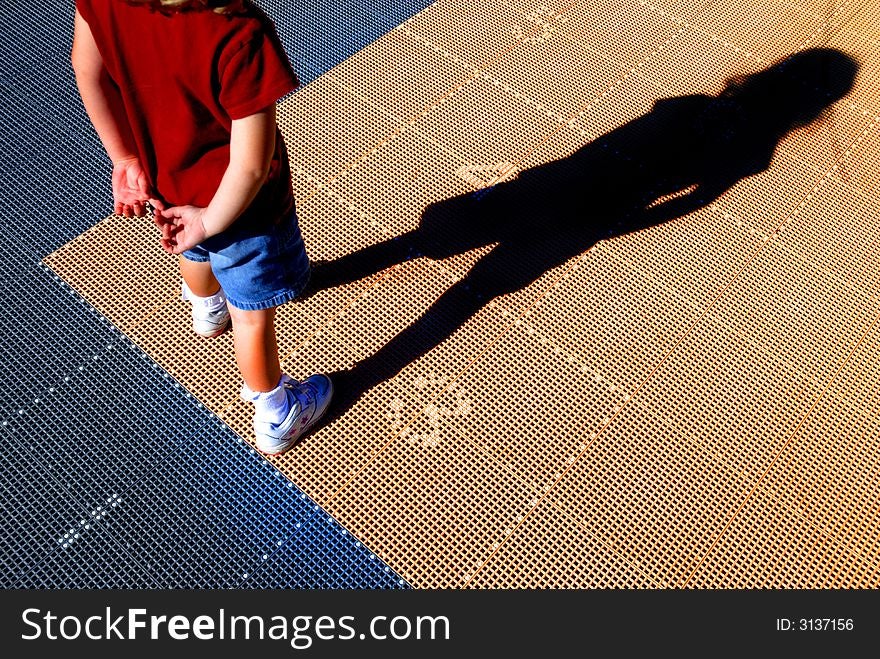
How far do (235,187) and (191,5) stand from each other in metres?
0.35

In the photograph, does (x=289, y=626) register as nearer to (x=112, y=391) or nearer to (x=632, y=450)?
(x=112, y=391)

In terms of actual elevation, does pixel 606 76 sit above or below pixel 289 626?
above

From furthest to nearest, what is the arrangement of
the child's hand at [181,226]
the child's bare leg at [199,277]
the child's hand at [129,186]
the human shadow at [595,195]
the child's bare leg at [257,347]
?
the human shadow at [595,195] < the child's bare leg at [199,277] < the child's bare leg at [257,347] < the child's hand at [129,186] < the child's hand at [181,226]

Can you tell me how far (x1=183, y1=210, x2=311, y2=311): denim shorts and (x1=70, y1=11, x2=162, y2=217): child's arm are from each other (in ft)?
0.56

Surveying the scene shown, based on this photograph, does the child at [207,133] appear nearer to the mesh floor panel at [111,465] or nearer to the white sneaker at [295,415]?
the white sneaker at [295,415]

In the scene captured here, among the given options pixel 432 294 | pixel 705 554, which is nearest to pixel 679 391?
pixel 705 554

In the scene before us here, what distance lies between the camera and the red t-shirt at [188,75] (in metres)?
1.34

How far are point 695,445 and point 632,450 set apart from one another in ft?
0.64

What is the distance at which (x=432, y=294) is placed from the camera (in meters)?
2.61

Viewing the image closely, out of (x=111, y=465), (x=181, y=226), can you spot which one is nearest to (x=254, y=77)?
(x=181, y=226)

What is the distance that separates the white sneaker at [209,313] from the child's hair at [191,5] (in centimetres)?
114

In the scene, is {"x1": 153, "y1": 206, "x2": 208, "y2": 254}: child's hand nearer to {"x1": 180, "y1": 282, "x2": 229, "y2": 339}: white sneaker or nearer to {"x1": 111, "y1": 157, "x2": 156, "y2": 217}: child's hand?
{"x1": 111, "y1": 157, "x2": 156, "y2": 217}: child's hand

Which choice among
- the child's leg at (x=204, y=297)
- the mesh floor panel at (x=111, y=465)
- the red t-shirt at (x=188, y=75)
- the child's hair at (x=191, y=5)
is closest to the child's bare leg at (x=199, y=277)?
the child's leg at (x=204, y=297)

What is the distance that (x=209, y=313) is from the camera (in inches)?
93.4
